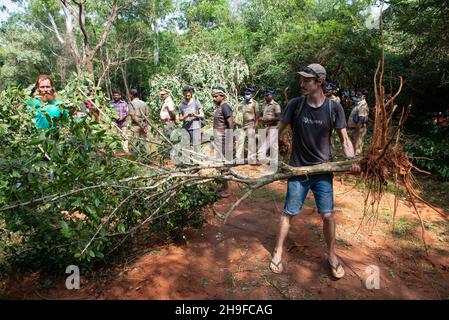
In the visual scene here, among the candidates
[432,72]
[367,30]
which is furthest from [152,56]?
[432,72]

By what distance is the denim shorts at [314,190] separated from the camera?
2.91m

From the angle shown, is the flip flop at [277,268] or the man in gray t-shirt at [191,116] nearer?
the flip flop at [277,268]

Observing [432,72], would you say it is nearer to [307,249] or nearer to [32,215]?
[307,249]

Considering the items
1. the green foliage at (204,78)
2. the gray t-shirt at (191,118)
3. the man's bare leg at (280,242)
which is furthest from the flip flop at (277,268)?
the green foliage at (204,78)

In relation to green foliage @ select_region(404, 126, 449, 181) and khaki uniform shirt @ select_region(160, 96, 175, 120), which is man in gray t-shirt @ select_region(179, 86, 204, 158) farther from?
green foliage @ select_region(404, 126, 449, 181)

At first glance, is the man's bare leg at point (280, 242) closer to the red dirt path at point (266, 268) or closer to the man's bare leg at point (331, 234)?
the red dirt path at point (266, 268)

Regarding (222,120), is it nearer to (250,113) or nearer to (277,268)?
(250,113)

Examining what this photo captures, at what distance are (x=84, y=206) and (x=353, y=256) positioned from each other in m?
2.80

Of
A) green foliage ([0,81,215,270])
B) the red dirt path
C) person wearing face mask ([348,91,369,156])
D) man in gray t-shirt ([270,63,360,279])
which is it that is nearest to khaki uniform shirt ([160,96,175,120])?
the red dirt path

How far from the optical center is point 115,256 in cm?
329

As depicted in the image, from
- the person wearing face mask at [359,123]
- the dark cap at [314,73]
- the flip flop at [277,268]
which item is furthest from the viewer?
the person wearing face mask at [359,123]

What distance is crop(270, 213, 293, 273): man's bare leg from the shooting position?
3070mm

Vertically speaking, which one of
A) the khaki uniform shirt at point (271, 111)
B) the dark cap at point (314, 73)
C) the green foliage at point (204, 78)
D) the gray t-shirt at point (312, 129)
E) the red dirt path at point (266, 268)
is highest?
the green foliage at point (204, 78)

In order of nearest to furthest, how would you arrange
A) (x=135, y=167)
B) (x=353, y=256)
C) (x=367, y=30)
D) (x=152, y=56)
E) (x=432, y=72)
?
(x=135, y=167) < (x=353, y=256) < (x=432, y=72) < (x=367, y=30) < (x=152, y=56)
